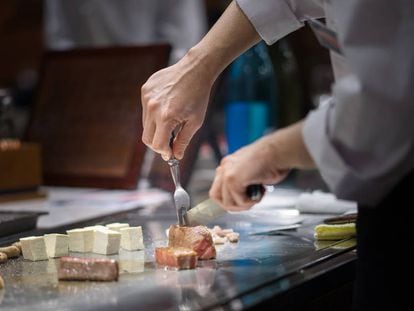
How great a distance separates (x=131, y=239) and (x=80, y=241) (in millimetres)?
109

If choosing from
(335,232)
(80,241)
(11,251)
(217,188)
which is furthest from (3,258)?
(335,232)

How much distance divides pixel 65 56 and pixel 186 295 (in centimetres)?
210

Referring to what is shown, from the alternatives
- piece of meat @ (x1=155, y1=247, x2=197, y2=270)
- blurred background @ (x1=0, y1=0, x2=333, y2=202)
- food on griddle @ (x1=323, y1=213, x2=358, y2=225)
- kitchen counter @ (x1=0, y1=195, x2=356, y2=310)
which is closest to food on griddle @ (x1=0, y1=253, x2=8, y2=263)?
kitchen counter @ (x1=0, y1=195, x2=356, y2=310)

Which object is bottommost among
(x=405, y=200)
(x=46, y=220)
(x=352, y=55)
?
(x=46, y=220)

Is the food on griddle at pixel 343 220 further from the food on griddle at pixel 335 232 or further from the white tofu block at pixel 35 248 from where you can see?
the white tofu block at pixel 35 248

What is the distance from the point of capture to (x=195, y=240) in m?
1.70

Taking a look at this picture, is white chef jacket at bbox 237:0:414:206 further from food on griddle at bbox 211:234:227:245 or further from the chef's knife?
food on griddle at bbox 211:234:227:245

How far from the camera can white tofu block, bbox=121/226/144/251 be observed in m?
1.83

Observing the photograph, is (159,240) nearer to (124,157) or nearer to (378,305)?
(378,305)

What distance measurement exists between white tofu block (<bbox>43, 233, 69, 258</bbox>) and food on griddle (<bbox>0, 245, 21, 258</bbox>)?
75 millimetres

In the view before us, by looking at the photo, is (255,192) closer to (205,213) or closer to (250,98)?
(205,213)

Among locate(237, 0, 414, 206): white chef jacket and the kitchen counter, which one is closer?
locate(237, 0, 414, 206): white chef jacket

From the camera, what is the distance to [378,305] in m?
1.39

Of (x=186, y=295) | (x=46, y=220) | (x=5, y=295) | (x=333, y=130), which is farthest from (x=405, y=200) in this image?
(x=46, y=220)
